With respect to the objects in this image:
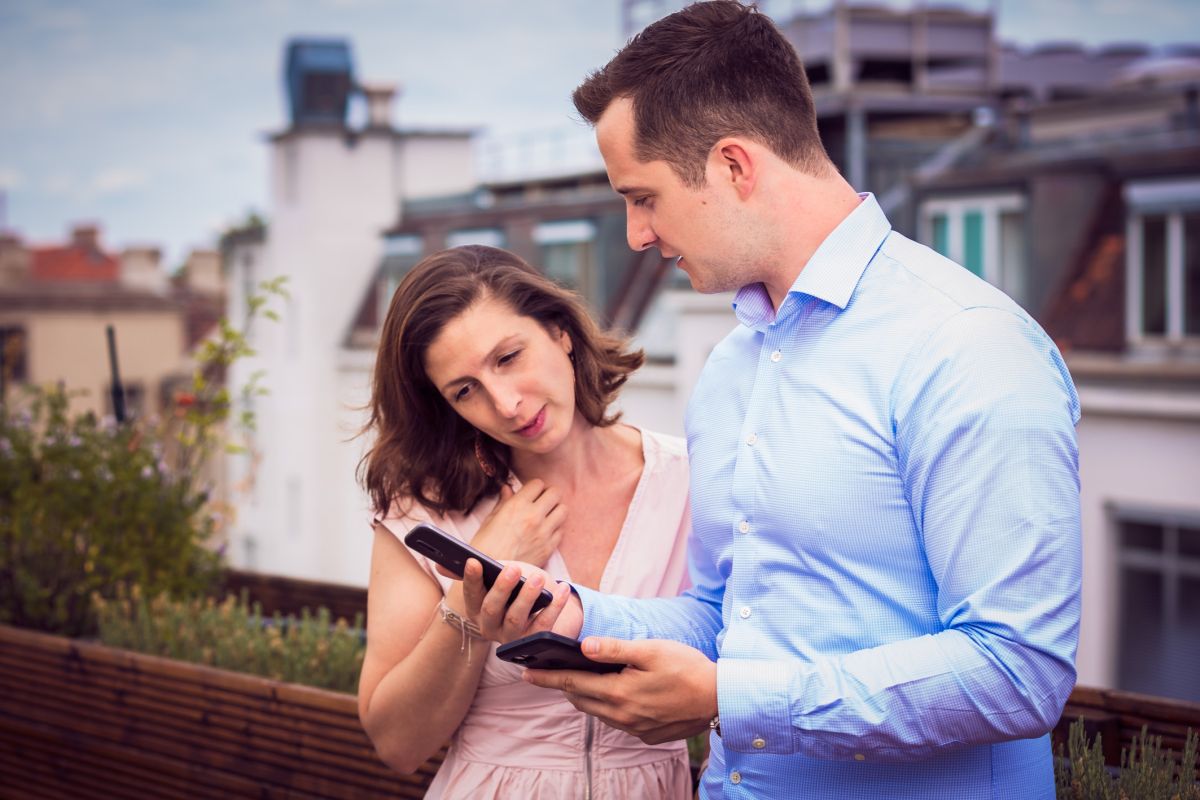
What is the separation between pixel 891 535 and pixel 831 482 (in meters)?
0.11

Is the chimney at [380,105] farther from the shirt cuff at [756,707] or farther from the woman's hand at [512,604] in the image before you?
the shirt cuff at [756,707]

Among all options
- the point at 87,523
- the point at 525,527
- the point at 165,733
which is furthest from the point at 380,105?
the point at 525,527

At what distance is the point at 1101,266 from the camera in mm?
12352

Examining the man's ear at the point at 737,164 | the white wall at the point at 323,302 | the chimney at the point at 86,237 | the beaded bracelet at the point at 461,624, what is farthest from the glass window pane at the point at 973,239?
the chimney at the point at 86,237

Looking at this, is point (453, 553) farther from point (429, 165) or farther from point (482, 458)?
point (429, 165)

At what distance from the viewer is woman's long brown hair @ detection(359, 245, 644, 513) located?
2.32 metres

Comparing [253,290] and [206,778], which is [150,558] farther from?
[253,290]

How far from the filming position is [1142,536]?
11.2 meters

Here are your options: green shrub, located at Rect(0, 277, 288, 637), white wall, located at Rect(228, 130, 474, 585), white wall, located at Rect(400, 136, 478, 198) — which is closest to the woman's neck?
green shrub, located at Rect(0, 277, 288, 637)

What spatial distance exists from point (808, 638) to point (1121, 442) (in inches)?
410

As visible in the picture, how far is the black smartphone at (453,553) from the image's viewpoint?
1860 mm

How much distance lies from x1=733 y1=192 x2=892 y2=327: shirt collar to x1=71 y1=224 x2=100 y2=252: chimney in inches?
1357

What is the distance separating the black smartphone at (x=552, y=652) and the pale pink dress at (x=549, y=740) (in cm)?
56

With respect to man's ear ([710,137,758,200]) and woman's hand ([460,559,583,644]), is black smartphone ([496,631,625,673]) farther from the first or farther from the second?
man's ear ([710,137,758,200])
